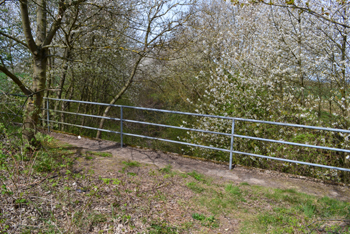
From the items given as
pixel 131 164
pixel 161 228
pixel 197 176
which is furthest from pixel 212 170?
pixel 161 228

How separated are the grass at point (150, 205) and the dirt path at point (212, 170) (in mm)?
256

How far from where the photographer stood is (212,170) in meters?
5.30

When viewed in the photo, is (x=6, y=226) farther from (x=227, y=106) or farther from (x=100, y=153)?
(x=227, y=106)

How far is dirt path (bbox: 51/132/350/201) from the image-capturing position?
454 cm

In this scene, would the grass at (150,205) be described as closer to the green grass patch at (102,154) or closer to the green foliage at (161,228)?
the green foliage at (161,228)

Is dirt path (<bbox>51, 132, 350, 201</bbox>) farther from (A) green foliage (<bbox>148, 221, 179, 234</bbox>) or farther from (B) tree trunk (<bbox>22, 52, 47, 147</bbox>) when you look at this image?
(A) green foliage (<bbox>148, 221, 179, 234</bbox>)

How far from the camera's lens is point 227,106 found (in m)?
8.52

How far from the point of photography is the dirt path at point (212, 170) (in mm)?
4536

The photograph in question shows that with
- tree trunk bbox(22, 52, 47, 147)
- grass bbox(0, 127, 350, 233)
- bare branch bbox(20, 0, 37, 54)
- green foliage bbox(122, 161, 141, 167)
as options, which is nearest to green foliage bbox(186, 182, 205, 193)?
grass bbox(0, 127, 350, 233)

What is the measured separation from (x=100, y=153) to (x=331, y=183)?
479cm

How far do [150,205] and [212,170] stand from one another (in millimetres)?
1900

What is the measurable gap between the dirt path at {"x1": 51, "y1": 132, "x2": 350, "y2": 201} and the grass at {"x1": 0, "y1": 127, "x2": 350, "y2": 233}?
26 cm

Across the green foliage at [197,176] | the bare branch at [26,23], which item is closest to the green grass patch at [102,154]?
the green foliage at [197,176]

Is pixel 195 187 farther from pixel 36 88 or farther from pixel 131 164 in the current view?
pixel 36 88
